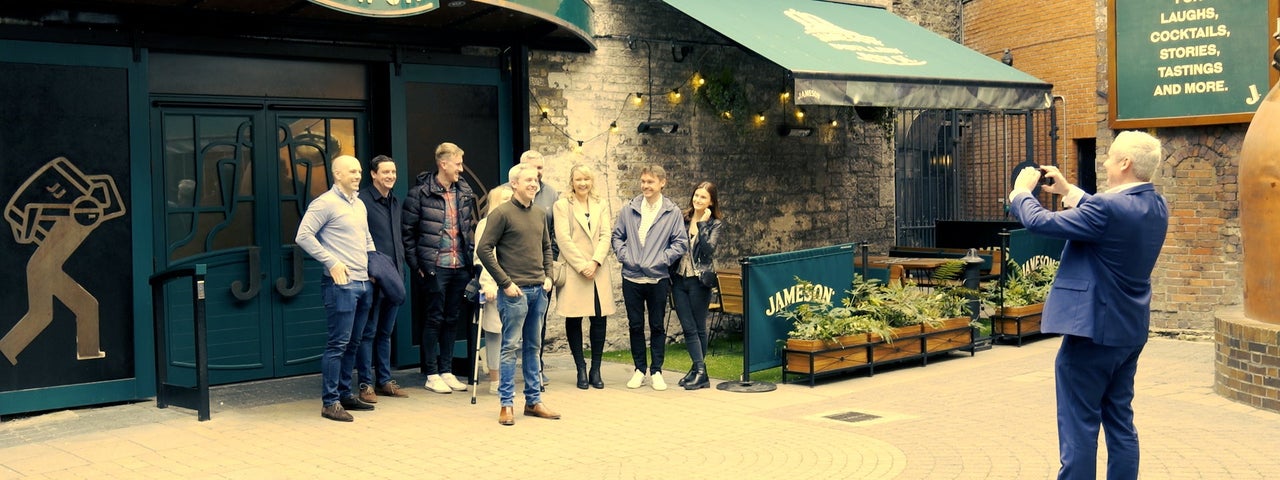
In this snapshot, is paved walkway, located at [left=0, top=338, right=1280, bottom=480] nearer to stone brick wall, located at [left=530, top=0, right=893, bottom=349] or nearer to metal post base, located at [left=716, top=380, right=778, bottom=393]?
metal post base, located at [left=716, top=380, right=778, bottom=393]

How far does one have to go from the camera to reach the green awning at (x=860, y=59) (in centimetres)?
1153

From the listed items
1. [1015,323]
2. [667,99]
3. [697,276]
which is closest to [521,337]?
[697,276]

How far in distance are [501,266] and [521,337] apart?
0.50 meters

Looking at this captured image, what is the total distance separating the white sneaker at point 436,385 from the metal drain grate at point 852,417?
2.93m

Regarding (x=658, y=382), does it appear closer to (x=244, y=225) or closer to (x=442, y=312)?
(x=442, y=312)

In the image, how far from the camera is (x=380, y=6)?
865cm

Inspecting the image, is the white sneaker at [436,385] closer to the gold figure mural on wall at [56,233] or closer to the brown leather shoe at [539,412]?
the brown leather shoe at [539,412]

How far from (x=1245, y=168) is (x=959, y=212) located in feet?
30.6

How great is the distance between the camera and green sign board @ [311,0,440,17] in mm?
8375

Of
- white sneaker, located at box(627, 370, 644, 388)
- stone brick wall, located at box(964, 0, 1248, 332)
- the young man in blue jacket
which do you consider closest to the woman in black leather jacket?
the young man in blue jacket

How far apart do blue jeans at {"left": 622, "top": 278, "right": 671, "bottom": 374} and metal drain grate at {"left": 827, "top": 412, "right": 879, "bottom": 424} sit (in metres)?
1.73

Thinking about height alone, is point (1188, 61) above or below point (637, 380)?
above

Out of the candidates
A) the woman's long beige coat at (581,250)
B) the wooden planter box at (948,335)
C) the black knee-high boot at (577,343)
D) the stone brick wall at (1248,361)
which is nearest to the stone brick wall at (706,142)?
the black knee-high boot at (577,343)

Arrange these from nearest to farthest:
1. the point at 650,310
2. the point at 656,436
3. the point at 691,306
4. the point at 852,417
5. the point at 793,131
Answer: the point at 656,436, the point at 852,417, the point at 650,310, the point at 691,306, the point at 793,131
